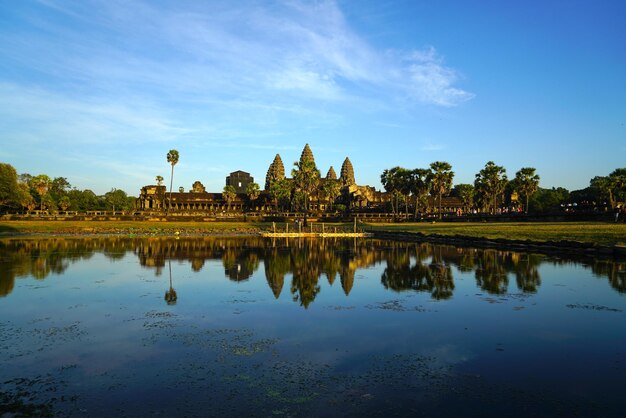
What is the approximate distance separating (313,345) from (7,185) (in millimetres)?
95832

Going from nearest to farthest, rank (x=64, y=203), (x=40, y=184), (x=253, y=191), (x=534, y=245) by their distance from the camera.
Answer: (x=534, y=245), (x=40, y=184), (x=64, y=203), (x=253, y=191)

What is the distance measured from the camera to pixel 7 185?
8675 centimetres

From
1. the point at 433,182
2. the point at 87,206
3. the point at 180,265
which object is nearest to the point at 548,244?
the point at 180,265

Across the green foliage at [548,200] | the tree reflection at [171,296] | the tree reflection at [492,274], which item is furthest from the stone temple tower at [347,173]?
the tree reflection at [171,296]

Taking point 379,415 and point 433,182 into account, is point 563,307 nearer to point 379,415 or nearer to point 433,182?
point 379,415

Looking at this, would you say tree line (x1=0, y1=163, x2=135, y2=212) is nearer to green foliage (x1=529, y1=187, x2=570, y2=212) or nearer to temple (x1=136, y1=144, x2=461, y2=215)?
temple (x1=136, y1=144, x2=461, y2=215)

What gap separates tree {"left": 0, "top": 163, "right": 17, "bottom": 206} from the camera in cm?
8612

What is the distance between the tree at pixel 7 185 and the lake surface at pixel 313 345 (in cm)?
7844

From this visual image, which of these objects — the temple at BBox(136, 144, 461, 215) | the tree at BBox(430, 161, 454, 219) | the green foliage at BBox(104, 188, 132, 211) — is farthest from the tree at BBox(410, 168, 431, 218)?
the green foliage at BBox(104, 188, 132, 211)

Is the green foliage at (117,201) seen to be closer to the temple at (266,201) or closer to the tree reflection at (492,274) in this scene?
the temple at (266,201)

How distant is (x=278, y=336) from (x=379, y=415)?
189 inches

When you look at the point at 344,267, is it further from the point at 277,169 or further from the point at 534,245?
the point at 277,169

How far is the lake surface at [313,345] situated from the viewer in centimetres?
741

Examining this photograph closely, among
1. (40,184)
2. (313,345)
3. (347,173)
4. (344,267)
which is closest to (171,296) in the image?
(313,345)
